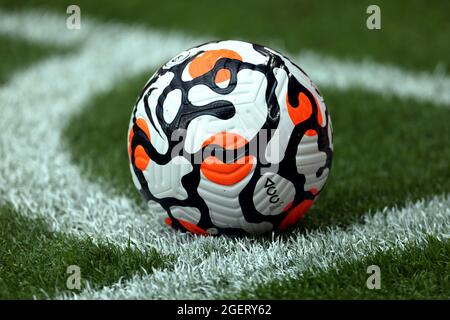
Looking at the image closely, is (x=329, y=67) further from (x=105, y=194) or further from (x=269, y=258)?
(x=269, y=258)

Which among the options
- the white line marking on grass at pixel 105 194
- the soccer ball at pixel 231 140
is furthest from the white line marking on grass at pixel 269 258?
the soccer ball at pixel 231 140

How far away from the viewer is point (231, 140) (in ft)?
10.8

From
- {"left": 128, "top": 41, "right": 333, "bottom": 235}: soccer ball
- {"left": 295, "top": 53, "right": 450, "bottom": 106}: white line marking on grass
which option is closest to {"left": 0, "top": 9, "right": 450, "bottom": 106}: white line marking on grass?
{"left": 295, "top": 53, "right": 450, "bottom": 106}: white line marking on grass

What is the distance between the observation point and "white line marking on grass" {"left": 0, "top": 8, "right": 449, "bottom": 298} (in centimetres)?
329

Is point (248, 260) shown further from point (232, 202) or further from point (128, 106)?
point (128, 106)

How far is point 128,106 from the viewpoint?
568 centimetres

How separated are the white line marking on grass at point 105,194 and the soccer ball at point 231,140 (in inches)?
7.6

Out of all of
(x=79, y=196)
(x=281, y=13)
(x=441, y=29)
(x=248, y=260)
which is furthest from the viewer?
(x=281, y=13)

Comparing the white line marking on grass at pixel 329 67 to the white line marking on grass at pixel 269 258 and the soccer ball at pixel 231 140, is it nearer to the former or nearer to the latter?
the white line marking on grass at pixel 269 258

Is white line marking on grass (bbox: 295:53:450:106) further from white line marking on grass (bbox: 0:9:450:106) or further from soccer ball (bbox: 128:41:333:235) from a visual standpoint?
soccer ball (bbox: 128:41:333:235)

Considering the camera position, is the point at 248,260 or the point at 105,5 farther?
the point at 105,5

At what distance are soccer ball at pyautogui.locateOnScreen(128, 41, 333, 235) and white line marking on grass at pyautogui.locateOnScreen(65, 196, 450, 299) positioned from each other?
6.0 inches

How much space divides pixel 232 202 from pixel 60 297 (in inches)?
33.0
